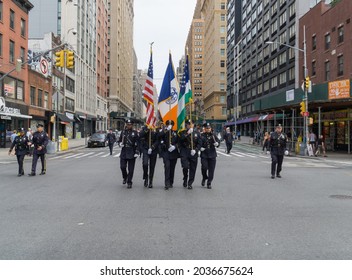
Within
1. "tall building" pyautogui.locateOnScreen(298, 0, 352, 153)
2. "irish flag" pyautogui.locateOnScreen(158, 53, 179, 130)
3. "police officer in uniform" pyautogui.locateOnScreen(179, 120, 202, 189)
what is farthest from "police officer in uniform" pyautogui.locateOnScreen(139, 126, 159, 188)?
"tall building" pyautogui.locateOnScreen(298, 0, 352, 153)

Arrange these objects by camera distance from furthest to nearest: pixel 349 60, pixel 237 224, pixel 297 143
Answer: pixel 349 60, pixel 297 143, pixel 237 224

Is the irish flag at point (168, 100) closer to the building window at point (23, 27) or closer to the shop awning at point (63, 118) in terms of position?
the building window at point (23, 27)

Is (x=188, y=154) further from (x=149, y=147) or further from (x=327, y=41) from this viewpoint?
(x=327, y=41)

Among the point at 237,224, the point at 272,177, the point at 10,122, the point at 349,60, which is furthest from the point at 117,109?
the point at 237,224

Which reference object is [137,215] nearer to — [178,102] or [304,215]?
[304,215]

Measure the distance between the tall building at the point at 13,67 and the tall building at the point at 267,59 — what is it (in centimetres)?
2293

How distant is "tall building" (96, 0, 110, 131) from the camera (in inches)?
3105

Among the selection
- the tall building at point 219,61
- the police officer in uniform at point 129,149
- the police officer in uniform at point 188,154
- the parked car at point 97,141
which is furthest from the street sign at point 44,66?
the tall building at point 219,61

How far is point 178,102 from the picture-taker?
12.4 metres

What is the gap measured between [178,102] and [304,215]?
242 inches

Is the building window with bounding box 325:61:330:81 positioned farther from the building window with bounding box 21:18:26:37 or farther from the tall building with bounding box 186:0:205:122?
the tall building with bounding box 186:0:205:122

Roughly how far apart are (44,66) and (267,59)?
37.8 metres

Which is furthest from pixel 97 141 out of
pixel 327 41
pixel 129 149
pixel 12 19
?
pixel 129 149

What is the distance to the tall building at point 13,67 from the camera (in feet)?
104
